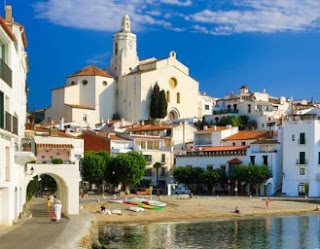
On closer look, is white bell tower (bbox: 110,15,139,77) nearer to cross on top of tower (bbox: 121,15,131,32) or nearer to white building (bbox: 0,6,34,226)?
cross on top of tower (bbox: 121,15,131,32)

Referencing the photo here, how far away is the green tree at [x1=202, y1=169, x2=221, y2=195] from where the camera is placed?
7644cm

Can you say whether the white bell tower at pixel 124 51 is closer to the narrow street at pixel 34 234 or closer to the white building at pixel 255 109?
the white building at pixel 255 109

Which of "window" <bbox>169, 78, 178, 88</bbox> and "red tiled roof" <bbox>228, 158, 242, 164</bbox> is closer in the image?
"red tiled roof" <bbox>228, 158, 242, 164</bbox>

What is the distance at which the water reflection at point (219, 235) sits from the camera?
33781mm

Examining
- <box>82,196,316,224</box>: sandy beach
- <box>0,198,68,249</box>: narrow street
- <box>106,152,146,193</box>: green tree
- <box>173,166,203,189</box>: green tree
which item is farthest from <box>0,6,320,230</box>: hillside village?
<box>82,196,316,224</box>: sandy beach

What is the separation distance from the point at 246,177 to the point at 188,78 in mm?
54265

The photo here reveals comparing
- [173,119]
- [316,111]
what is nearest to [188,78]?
[173,119]

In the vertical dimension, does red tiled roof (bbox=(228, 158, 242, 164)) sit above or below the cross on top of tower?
below

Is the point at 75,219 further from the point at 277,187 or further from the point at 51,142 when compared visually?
the point at 277,187

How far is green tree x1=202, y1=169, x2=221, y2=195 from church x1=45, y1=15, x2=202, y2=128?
132 ft

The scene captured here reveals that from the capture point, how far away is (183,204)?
57.7 metres

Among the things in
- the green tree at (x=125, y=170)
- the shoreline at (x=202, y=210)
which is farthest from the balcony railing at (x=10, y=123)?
the green tree at (x=125, y=170)

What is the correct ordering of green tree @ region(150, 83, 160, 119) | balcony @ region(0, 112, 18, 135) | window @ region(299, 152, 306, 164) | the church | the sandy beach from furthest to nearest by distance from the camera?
1. the church
2. green tree @ region(150, 83, 160, 119)
3. window @ region(299, 152, 306, 164)
4. the sandy beach
5. balcony @ region(0, 112, 18, 135)

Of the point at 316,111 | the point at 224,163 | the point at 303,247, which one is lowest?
the point at 303,247
